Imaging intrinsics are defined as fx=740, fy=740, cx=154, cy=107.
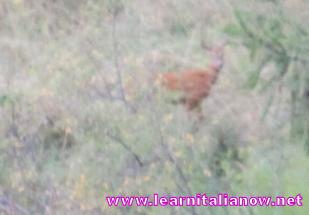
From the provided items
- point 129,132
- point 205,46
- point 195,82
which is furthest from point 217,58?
point 129,132

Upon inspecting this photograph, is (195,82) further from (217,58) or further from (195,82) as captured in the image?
(217,58)

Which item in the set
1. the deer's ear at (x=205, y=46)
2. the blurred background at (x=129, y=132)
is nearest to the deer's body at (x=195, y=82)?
the blurred background at (x=129, y=132)

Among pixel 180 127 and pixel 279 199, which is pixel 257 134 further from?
pixel 279 199

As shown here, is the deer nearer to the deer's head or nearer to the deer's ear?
the deer's head

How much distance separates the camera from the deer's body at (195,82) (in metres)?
5.55

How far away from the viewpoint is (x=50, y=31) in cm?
802

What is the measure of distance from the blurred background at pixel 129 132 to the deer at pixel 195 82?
11 centimetres

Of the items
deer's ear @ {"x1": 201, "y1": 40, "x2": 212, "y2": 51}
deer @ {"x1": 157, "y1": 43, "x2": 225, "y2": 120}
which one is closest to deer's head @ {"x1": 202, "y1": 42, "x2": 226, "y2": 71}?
deer @ {"x1": 157, "y1": 43, "x2": 225, "y2": 120}

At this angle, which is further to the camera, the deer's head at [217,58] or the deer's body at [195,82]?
the deer's head at [217,58]

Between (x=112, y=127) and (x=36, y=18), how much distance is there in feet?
12.0

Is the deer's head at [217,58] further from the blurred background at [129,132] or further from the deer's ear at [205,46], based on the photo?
the deer's ear at [205,46]

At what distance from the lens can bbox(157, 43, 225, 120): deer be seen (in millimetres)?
5531

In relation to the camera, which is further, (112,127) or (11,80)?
(11,80)

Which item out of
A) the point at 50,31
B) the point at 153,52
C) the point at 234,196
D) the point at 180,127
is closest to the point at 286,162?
the point at 234,196
